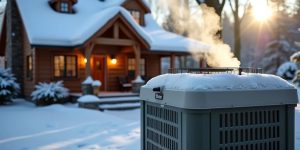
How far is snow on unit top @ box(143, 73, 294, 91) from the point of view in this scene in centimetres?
293

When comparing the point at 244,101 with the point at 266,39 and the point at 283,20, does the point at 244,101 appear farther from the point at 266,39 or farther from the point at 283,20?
the point at 266,39

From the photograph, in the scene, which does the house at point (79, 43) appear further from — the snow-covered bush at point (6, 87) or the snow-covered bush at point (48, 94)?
the snow-covered bush at point (48, 94)

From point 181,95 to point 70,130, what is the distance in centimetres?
594

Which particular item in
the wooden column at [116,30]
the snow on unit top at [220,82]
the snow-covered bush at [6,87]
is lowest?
the snow-covered bush at [6,87]

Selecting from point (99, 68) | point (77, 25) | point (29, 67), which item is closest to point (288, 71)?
Result: point (99, 68)

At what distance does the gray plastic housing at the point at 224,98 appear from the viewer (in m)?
2.84

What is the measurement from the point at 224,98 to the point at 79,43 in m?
12.3

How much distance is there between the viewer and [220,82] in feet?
9.84

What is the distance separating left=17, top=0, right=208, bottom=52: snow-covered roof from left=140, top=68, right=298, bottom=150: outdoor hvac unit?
11.8m

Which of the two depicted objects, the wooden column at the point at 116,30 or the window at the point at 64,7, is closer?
the wooden column at the point at 116,30

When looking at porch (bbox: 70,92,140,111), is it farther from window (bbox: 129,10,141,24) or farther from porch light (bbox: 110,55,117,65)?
window (bbox: 129,10,141,24)

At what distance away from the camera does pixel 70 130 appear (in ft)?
27.3

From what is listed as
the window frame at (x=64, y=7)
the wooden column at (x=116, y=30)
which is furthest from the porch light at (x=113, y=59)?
the window frame at (x=64, y=7)

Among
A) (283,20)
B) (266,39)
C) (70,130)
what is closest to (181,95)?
(70,130)
